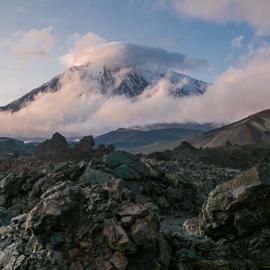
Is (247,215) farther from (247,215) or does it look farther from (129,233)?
(129,233)

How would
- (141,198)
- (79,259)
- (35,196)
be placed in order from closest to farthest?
(79,259)
(141,198)
(35,196)

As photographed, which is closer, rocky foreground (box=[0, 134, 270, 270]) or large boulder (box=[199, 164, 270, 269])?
rocky foreground (box=[0, 134, 270, 270])

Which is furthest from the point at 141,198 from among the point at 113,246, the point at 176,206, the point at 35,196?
the point at 113,246

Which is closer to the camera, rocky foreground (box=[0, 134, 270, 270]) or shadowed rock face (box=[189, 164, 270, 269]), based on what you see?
rocky foreground (box=[0, 134, 270, 270])

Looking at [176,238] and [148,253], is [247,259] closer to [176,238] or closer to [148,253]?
[176,238]

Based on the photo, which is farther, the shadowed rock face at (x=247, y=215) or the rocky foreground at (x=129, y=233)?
the shadowed rock face at (x=247, y=215)

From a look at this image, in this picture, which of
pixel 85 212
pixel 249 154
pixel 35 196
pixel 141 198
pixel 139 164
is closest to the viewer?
pixel 85 212

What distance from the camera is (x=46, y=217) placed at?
21.5m

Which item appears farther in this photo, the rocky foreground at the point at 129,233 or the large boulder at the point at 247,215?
the large boulder at the point at 247,215

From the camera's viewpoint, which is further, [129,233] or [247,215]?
[247,215]

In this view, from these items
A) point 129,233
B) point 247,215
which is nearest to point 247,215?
point 247,215

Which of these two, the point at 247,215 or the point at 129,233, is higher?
the point at 129,233

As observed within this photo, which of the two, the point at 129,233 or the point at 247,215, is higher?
the point at 129,233

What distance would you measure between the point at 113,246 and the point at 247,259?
642 cm
